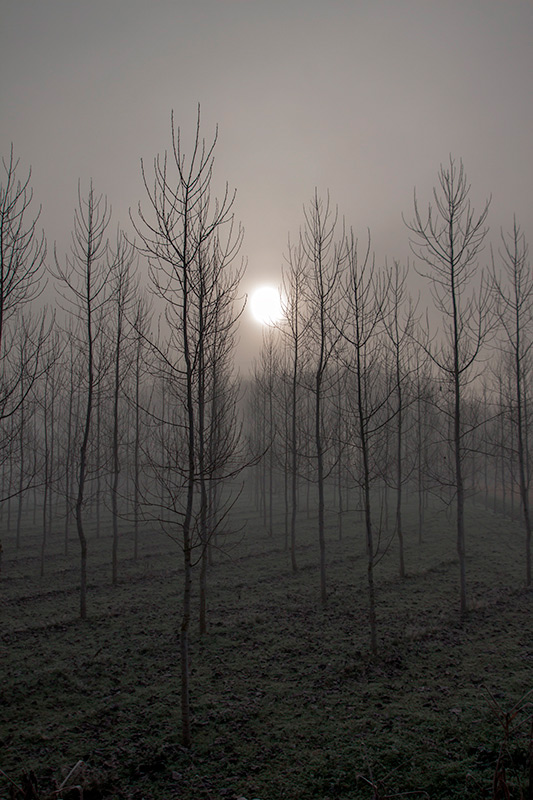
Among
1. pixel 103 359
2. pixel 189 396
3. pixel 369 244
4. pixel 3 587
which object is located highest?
pixel 369 244

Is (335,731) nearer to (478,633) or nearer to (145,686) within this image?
(145,686)

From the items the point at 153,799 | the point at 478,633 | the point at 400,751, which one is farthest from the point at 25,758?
the point at 478,633

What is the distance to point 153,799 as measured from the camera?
3984 millimetres

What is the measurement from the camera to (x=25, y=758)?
15.1 ft

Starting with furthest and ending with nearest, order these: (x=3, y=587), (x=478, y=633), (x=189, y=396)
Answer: (x=3, y=587) → (x=478, y=633) → (x=189, y=396)

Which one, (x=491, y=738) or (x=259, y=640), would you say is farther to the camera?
(x=259, y=640)

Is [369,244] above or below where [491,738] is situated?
above

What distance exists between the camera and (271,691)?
5.99 meters

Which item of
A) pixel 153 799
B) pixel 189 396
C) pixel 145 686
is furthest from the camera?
pixel 145 686

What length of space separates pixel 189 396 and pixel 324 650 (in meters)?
5.17

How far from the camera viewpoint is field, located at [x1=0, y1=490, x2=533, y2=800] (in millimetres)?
4223

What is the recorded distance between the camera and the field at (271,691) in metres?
4.22

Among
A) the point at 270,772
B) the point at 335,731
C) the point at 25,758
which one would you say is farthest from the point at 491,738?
the point at 25,758

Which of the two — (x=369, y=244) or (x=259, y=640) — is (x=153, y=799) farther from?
(x=369, y=244)
